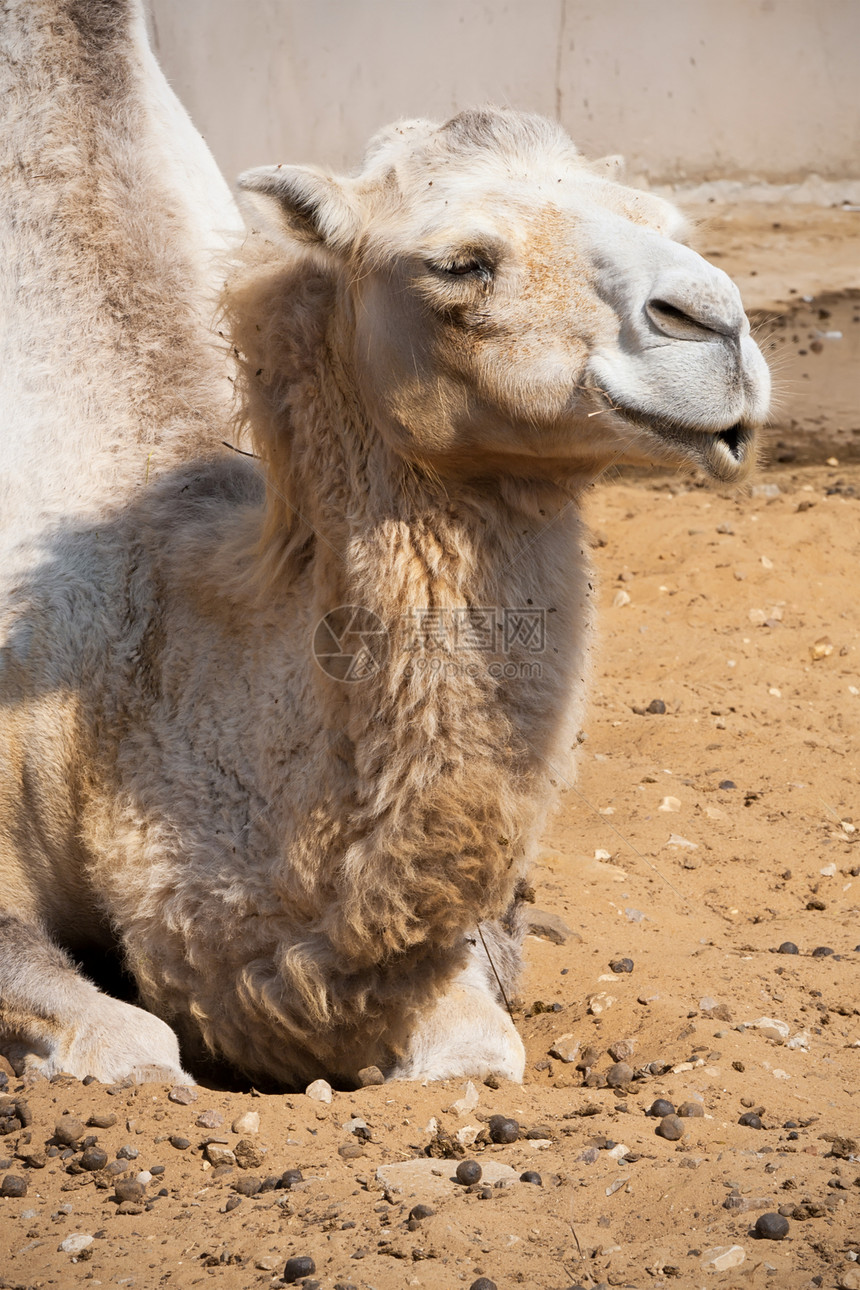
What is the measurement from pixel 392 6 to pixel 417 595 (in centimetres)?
939

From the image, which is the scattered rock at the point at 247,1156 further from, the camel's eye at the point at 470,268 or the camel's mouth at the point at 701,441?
the camel's eye at the point at 470,268

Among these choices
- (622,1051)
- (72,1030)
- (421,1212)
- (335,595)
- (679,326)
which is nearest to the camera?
(421,1212)

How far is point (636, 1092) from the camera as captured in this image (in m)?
2.96

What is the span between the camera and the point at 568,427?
2639mm

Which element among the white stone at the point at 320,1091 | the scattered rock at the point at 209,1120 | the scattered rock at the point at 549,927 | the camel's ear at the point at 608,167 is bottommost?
the scattered rock at the point at 549,927

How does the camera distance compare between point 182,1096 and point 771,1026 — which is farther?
point 771,1026

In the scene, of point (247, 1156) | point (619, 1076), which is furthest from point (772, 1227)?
point (247, 1156)

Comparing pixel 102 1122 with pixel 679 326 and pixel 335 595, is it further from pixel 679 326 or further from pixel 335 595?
pixel 679 326

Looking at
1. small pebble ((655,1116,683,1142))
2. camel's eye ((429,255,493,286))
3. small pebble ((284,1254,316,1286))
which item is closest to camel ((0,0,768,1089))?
camel's eye ((429,255,493,286))

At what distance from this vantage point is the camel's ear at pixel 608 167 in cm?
299


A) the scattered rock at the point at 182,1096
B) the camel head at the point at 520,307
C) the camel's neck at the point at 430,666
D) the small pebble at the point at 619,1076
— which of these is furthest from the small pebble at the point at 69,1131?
the camel head at the point at 520,307

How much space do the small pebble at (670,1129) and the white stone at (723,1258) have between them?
50 centimetres

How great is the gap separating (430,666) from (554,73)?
404 inches

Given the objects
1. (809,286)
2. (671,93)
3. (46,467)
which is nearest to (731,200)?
(671,93)
